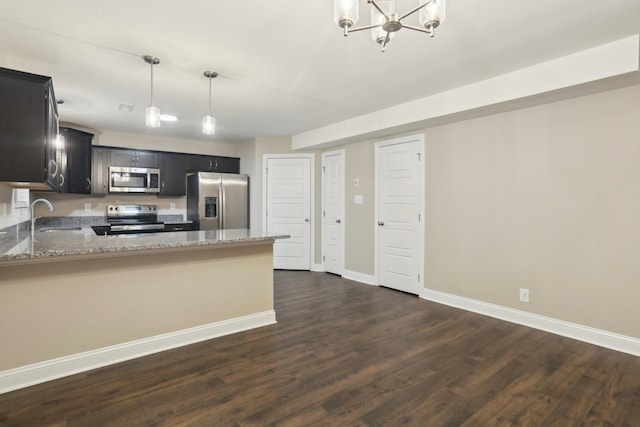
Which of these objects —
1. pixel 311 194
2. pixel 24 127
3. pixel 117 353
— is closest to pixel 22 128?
pixel 24 127

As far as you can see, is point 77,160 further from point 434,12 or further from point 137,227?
point 434,12

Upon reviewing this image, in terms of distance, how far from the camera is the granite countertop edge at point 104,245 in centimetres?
205

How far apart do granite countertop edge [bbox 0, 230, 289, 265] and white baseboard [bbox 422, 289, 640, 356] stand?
2388 mm

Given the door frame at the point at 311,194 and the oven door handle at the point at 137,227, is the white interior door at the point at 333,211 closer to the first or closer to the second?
the door frame at the point at 311,194

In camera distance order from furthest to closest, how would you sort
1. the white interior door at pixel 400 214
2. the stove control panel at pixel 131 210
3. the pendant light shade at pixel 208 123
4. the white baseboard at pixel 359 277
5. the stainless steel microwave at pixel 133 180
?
the stove control panel at pixel 131 210, the stainless steel microwave at pixel 133 180, the white baseboard at pixel 359 277, the white interior door at pixel 400 214, the pendant light shade at pixel 208 123

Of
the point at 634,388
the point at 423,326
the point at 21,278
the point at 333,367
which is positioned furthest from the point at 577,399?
the point at 21,278

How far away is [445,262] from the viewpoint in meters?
3.99

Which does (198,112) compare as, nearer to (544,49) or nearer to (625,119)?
(544,49)

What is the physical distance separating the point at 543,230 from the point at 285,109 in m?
3.16

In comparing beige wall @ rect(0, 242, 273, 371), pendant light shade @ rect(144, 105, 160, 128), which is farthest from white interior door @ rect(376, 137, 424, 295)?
pendant light shade @ rect(144, 105, 160, 128)

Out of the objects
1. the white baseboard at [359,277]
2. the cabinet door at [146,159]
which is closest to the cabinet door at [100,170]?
the cabinet door at [146,159]

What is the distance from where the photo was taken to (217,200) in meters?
5.62

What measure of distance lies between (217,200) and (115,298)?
127 inches

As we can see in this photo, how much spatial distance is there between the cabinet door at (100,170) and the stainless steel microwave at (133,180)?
7 centimetres
